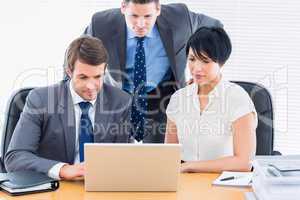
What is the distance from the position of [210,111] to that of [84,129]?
2.10 ft

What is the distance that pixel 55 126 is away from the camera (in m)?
2.43

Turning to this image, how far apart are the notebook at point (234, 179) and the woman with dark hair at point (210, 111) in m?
0.23

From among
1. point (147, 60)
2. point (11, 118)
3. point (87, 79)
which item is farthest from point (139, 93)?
point (11, 118)

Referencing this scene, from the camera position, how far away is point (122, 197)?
1912mm

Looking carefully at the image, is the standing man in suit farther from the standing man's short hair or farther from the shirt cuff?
the shirt cuff

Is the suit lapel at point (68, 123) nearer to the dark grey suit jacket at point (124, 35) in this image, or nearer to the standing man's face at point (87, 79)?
the standing man's face at point (87, 79)

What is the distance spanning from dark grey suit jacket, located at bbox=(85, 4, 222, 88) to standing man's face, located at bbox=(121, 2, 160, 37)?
0.09 m

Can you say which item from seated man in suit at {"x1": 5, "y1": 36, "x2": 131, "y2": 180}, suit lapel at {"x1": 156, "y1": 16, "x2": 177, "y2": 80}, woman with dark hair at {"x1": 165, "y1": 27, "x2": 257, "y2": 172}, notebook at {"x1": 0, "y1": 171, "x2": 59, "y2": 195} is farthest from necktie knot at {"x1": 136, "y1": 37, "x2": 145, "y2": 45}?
notebook at {"x1": 0, "y1": 171, "x2": 59, "y2": 195}

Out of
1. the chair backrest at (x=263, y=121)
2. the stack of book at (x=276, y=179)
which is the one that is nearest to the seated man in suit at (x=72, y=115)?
the chair backrest at (x=263, y=121)

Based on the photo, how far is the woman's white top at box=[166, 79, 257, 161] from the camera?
2.55 metres

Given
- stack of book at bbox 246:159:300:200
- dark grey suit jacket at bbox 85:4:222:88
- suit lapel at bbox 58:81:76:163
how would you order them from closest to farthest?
stack of book at bbox 246:159:300:200 → suit lapel at bbox 58:81:76:163 → dark grey suit jacket at bbox 85:4:222:88

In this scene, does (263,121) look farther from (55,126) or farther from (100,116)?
(55,126)

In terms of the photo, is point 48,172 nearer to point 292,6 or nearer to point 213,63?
point 213,63

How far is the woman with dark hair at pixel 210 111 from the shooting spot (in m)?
2.51
